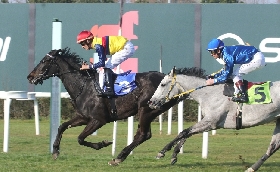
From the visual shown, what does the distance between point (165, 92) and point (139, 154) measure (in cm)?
254

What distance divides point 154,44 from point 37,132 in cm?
630

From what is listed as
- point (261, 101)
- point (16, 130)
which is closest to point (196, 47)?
point (16, 130)

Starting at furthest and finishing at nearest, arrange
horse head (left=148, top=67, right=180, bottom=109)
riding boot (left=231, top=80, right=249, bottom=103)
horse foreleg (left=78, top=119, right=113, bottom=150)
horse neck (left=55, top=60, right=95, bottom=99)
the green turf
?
1. horse neck (left=55, top=60, right=95, bottom=99)
2. horse foreleg (left=78, top=119, right=113, bottom=150)
3. the green turf
4. horse head (left=148, top=67, right=180, bottom=109)
5. riding boot (left=231, top=80, right=249, bottom=103)

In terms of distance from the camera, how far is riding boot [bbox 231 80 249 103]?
8.62m

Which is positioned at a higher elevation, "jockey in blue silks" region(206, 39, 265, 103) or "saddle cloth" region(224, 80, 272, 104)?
"jockey in blue silks" region(206, 39, 265, 103)

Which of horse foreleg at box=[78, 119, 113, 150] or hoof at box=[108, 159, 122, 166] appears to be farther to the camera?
horse foreleg at box=[78, 119, 113, 150]

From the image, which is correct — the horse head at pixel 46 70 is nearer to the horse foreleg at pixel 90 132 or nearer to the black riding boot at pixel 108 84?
the black riding boot at pixel 108 84

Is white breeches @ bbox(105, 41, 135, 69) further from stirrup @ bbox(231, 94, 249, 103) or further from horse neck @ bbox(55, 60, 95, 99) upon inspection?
stirrup @ bbox(231, 94, 249, 103)

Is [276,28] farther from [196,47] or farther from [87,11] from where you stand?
[87,11]

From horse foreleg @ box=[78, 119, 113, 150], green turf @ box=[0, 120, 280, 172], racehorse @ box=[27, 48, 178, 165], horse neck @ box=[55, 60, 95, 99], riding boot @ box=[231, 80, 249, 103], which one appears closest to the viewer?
riding boot @ box=[231, 80, 249, 103]

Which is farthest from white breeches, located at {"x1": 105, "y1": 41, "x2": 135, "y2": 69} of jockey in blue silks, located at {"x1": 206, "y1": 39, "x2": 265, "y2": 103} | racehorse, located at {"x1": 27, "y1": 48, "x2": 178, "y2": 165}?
jockey in blue silks, located at {"x1": 206, "y1": 39, "x2": 265, "y2": 103}

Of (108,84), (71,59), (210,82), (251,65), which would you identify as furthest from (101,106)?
(251,65)

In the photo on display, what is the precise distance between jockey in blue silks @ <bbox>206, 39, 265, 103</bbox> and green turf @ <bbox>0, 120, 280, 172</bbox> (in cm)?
113

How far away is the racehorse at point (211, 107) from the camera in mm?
8703
